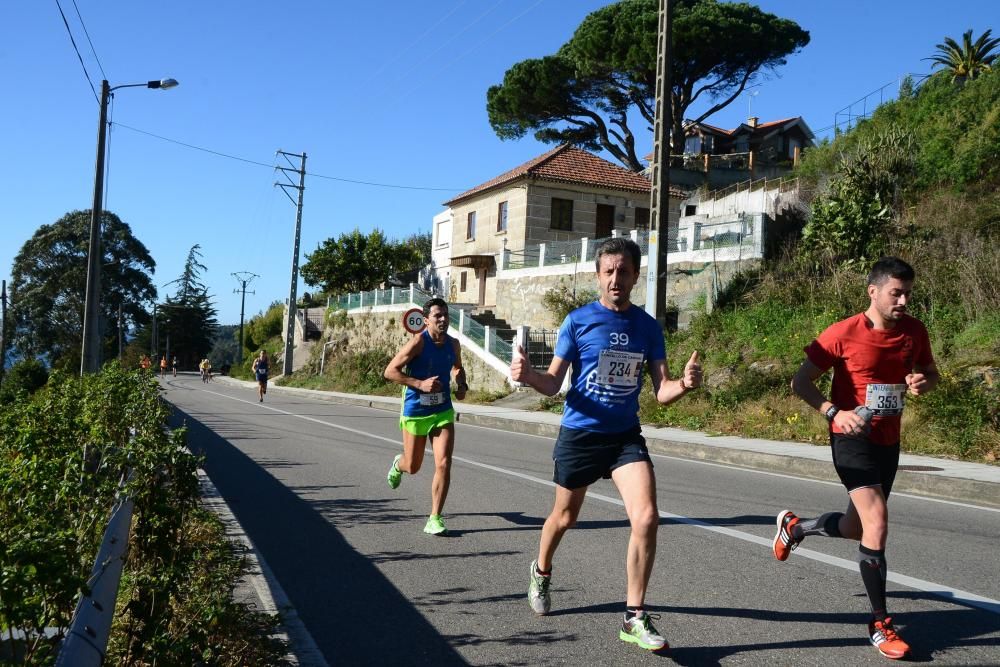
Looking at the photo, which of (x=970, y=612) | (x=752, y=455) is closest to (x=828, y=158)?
(x=752, y=455)

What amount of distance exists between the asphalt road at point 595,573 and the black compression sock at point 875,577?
7.5 inches

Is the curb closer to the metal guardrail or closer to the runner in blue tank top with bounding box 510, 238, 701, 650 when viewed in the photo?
the runner in blue tank top with bounding box 510, 238, 701, 650

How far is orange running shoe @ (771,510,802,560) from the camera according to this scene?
17.0 ft

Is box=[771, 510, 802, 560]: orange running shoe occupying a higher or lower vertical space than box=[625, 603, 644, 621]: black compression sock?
higher

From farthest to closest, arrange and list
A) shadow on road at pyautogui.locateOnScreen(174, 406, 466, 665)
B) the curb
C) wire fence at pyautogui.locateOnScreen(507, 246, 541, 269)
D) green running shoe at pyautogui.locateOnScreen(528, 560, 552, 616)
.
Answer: wire fence at pyautogui.locateOnScreen(507, 246, 541, 269), the curb, green running shoe at pyautogui.locateOnScreen(528, 560, 552, 616), shadow on road at pyautogui.locateOnScreen(174, 406, 466, 665)

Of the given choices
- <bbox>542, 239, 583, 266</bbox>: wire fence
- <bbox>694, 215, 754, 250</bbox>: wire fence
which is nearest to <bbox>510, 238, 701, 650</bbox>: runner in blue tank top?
<bbox>694, 215, 754, 250</bbox>: wire fence

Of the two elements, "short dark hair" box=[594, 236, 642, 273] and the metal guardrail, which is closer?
the metal guardrail

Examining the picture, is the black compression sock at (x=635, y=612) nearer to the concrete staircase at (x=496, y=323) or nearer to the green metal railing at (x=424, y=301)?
the green metal railing at (x=424, y=301)

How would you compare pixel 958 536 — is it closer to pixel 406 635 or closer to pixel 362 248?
pixel 406 635

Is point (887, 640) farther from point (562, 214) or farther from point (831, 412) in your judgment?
point (562, 214)

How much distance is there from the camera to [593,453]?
4363 mm

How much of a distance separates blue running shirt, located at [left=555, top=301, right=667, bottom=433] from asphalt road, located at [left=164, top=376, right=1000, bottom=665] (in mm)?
1072

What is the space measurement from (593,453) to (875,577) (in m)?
1.45

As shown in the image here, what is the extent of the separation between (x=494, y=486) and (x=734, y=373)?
8962mm
